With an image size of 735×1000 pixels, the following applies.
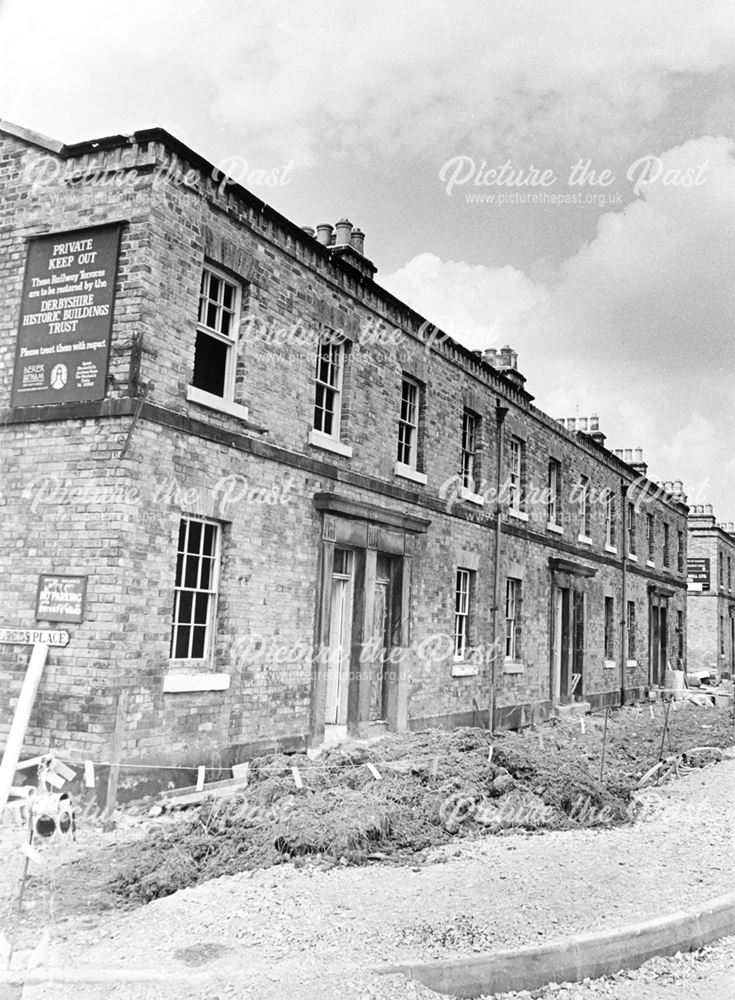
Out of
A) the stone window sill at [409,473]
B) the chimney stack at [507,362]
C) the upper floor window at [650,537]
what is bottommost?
the stone window sill at [409,473]

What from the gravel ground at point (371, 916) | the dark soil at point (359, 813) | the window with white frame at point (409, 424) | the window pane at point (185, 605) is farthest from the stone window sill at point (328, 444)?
the gravel ground at point (371, 916)

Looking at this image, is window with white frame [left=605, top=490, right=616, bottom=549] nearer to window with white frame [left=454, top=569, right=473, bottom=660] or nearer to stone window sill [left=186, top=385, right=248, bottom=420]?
window with white frame [left=454, top=569, right=473, bottom=660]

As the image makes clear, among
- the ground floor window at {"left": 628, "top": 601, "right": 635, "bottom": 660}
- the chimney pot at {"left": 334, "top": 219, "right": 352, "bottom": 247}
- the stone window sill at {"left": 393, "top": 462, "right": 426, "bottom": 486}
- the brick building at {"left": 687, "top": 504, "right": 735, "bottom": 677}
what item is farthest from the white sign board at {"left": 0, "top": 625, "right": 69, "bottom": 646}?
the brick building at {"left": 687, "top": 504, "right": 735, "bottom": 677}

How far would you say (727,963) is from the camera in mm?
5625

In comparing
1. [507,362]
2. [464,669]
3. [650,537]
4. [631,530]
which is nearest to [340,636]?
[464,669]

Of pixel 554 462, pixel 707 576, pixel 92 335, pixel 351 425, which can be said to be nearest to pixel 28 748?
pixel 92 335

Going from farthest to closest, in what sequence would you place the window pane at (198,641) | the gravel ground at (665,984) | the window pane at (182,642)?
the window pane at (198,641), the window pane at (182,642), the gravel ground at (665,984)

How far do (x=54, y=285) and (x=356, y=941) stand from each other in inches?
293

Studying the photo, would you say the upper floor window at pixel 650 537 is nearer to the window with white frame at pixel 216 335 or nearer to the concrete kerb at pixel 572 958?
the window with white frame at pixel 216 335

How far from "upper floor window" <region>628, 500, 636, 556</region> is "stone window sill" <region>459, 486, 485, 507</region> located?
1172 centimetres

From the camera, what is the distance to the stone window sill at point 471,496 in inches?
646

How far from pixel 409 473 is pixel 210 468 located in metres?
5.06

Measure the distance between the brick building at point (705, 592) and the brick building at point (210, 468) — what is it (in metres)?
30.3

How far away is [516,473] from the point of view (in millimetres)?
19344
